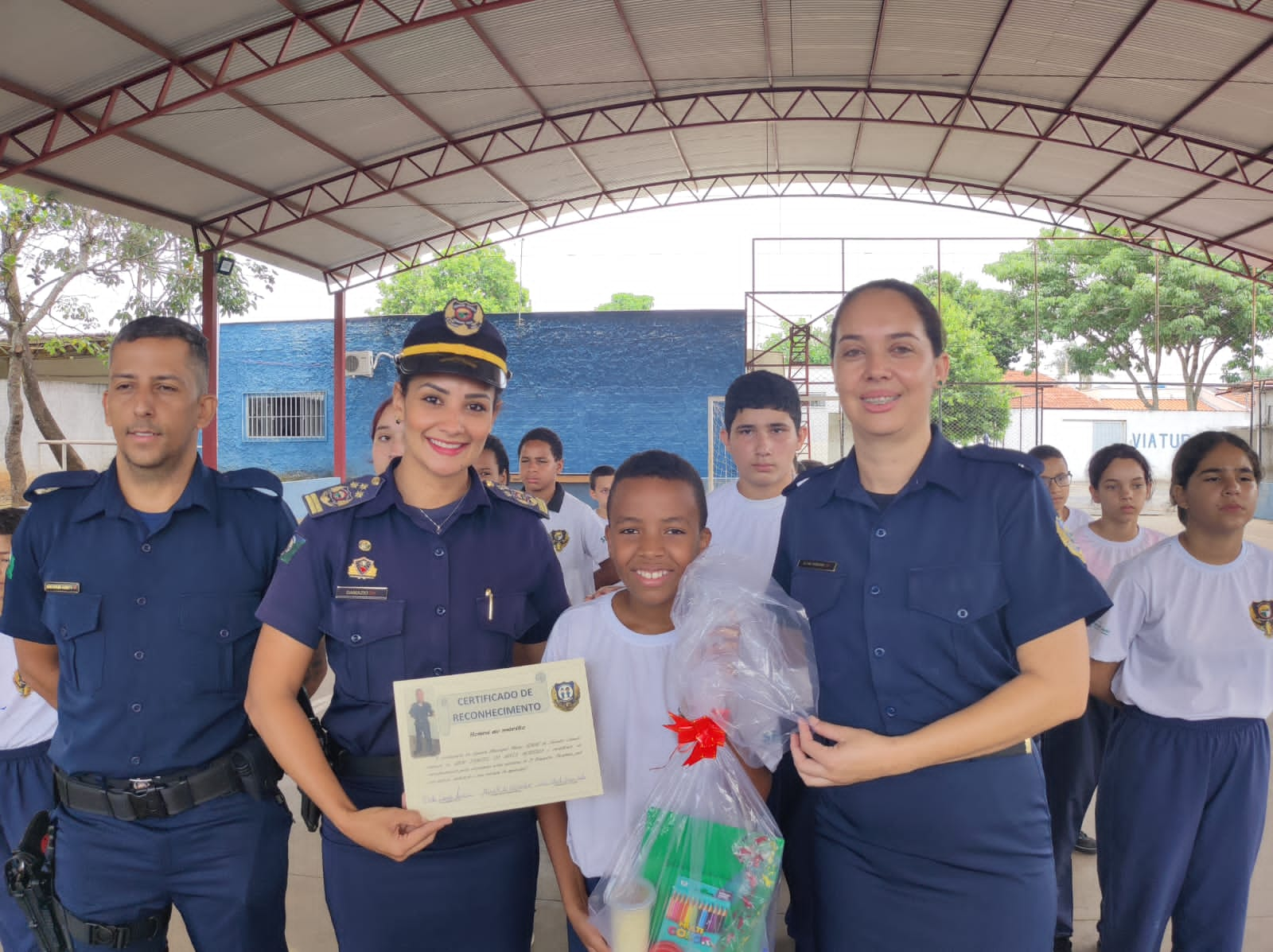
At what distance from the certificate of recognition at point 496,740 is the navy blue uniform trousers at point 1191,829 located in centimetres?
178

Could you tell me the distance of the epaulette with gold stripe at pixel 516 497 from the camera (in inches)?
79.4

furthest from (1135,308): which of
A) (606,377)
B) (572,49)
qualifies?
(572,49)

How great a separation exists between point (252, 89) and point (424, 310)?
85.6 feet

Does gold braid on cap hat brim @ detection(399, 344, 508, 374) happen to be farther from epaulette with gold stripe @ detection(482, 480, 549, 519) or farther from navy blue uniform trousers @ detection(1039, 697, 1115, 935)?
navy blue uniform trousers @ detection(1039, 697, 1115, 935)

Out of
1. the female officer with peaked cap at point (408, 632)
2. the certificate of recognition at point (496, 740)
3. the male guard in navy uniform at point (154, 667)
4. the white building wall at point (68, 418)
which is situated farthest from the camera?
the white building wall at point (68, 418)

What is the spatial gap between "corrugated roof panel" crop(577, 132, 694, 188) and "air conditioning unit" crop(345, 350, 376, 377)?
659 cm

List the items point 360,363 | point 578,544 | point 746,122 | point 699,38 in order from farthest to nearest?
point 360,363, point 746,122, point 699,38, point 578,544

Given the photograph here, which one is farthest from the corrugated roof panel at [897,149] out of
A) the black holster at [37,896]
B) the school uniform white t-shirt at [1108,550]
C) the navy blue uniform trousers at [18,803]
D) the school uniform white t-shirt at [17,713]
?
the black holster at [37,896]

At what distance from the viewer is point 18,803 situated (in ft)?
8.24

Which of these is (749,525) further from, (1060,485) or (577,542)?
(1060,485)

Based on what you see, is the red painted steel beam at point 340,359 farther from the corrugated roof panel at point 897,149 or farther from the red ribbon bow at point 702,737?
the red ribbon bow at point 702,737

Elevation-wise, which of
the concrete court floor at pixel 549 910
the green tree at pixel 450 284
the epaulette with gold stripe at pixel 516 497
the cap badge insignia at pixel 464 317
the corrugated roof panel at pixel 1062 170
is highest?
the green tree at pixel 450 284

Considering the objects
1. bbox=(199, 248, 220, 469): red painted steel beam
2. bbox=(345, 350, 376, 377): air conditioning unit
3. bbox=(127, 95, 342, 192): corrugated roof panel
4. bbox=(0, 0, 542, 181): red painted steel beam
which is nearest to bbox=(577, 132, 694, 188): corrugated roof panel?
bbox=(127, 95, 342, 192): corrugated roof panel

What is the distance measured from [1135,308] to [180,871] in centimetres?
2673
